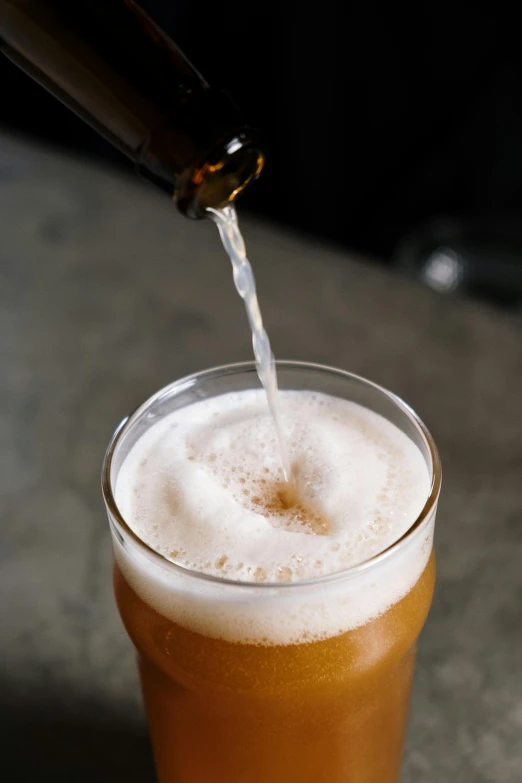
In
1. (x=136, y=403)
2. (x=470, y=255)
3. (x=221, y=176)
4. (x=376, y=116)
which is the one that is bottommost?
(x=470, y=255)

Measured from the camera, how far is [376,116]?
2.29 m

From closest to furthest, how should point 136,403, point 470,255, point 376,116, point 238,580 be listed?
1. point 238,580
2. point 136,403
3. point 470,255
4. point 376,116

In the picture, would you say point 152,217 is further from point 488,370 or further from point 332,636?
point 332,636

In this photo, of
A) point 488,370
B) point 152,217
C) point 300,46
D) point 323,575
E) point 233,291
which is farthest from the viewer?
point 300,46

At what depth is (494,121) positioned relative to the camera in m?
2.24

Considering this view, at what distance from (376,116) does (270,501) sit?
6.17 ft

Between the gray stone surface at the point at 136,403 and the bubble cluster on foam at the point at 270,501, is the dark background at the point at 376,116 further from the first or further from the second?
the bubble cluster on foam at the point at 270,501

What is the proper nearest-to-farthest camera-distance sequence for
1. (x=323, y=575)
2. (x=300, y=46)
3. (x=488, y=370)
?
1. (x=323, y=575)
2. (x=488, y=370)
3. (x=300, y=46)

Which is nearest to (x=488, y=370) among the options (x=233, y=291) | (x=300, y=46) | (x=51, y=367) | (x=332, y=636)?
(x=233, y=291)

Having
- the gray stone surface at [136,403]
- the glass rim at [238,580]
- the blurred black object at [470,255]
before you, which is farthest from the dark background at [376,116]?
the glass rim at [238,580]

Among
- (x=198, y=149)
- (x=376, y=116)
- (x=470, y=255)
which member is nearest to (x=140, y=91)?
(x=198, y=149)

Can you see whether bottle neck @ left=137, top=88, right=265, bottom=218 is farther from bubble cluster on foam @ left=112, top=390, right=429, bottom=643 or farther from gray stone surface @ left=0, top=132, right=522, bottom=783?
gray stone surface @ left=0, top=132, right=522, bottom=783

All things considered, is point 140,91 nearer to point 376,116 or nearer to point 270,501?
point 270,501

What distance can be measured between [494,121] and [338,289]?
1.19 metres
